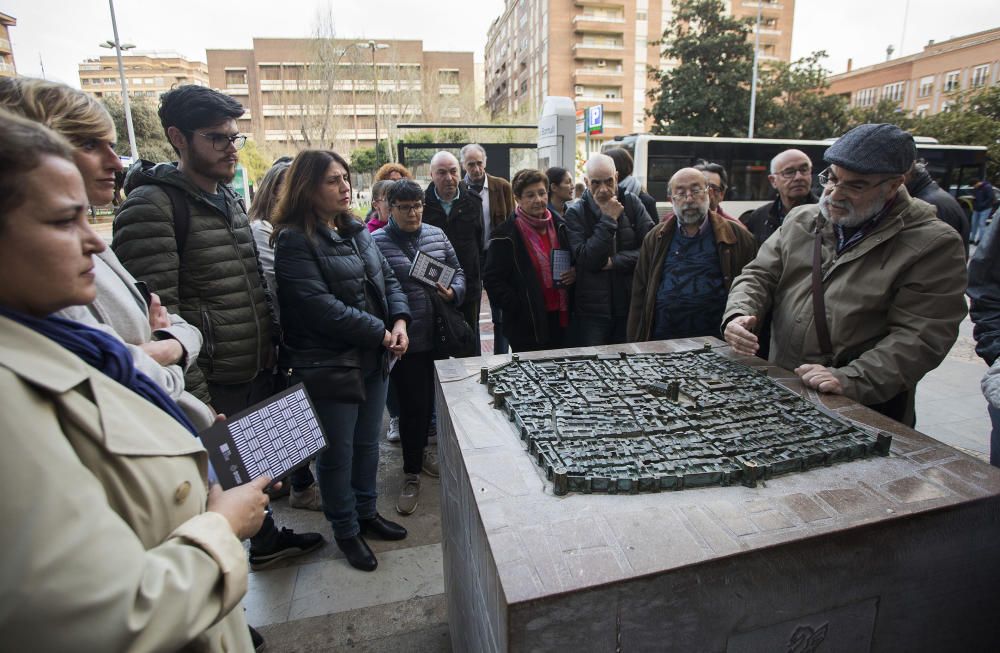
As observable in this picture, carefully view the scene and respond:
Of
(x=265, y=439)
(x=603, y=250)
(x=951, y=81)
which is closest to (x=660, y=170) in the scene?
(x=603, y=250)

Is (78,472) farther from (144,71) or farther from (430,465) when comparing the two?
(144,71)

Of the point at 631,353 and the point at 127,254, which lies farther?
the point at 631,353

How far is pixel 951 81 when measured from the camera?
36.8 m

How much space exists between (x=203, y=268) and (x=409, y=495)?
5.78 feet

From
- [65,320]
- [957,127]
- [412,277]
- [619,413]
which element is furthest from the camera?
[957,127]

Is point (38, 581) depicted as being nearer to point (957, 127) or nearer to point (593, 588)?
point (593, 588)

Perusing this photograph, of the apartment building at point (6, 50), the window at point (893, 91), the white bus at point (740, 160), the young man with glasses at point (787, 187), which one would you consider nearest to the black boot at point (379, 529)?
the young man with glasses at point (787, 187)

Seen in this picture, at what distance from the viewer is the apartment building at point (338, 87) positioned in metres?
27.2

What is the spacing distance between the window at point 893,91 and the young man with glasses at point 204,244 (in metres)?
51.3

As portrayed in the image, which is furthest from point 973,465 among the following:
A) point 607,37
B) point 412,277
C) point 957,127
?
point 607,37

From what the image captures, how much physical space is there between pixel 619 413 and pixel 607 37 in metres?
49.6

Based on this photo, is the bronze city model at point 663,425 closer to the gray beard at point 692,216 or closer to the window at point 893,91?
the gray beard at point 692,216

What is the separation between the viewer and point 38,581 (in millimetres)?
685

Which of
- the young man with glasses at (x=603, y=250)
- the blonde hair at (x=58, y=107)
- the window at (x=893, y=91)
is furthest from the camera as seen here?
the window at (x=893, y=91)
